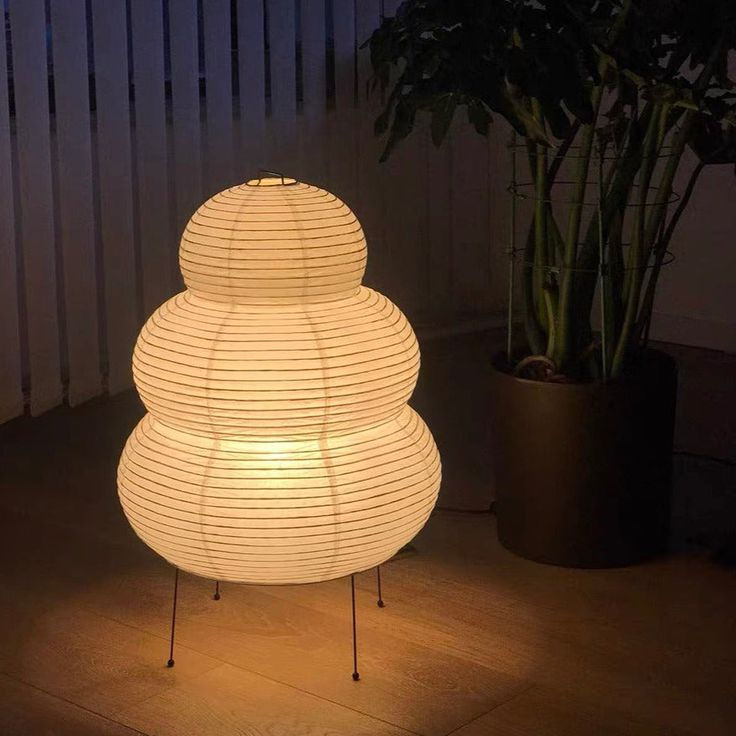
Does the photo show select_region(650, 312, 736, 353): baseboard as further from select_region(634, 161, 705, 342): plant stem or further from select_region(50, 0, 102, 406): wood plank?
select_region(50, 0, 102, 406): wood plank

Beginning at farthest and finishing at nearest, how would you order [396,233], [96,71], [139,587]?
[396,233]
[96,71]
[139,587]

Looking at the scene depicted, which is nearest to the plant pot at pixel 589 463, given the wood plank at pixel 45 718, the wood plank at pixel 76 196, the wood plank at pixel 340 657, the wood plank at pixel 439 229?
the wood plank at pixel 340 657

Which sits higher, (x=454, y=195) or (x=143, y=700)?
(x=454, y=195)

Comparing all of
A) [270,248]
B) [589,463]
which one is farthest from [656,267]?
[270,248]

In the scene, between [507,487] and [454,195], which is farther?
[454,195]

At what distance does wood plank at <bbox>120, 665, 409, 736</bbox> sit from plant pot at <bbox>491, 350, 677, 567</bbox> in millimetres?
478

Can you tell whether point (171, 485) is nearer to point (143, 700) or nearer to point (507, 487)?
point (143, 700)

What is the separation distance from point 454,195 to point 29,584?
1777 mm

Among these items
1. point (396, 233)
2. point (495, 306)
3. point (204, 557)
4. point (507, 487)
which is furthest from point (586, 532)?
point (495, 306)

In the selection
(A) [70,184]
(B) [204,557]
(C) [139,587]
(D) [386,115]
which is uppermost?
(D) [386,115]

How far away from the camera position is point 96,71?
2.52 metres

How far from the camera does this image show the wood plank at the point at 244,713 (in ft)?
4.92

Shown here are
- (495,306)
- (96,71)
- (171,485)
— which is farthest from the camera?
(495,306)

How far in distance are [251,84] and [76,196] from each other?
466mm
